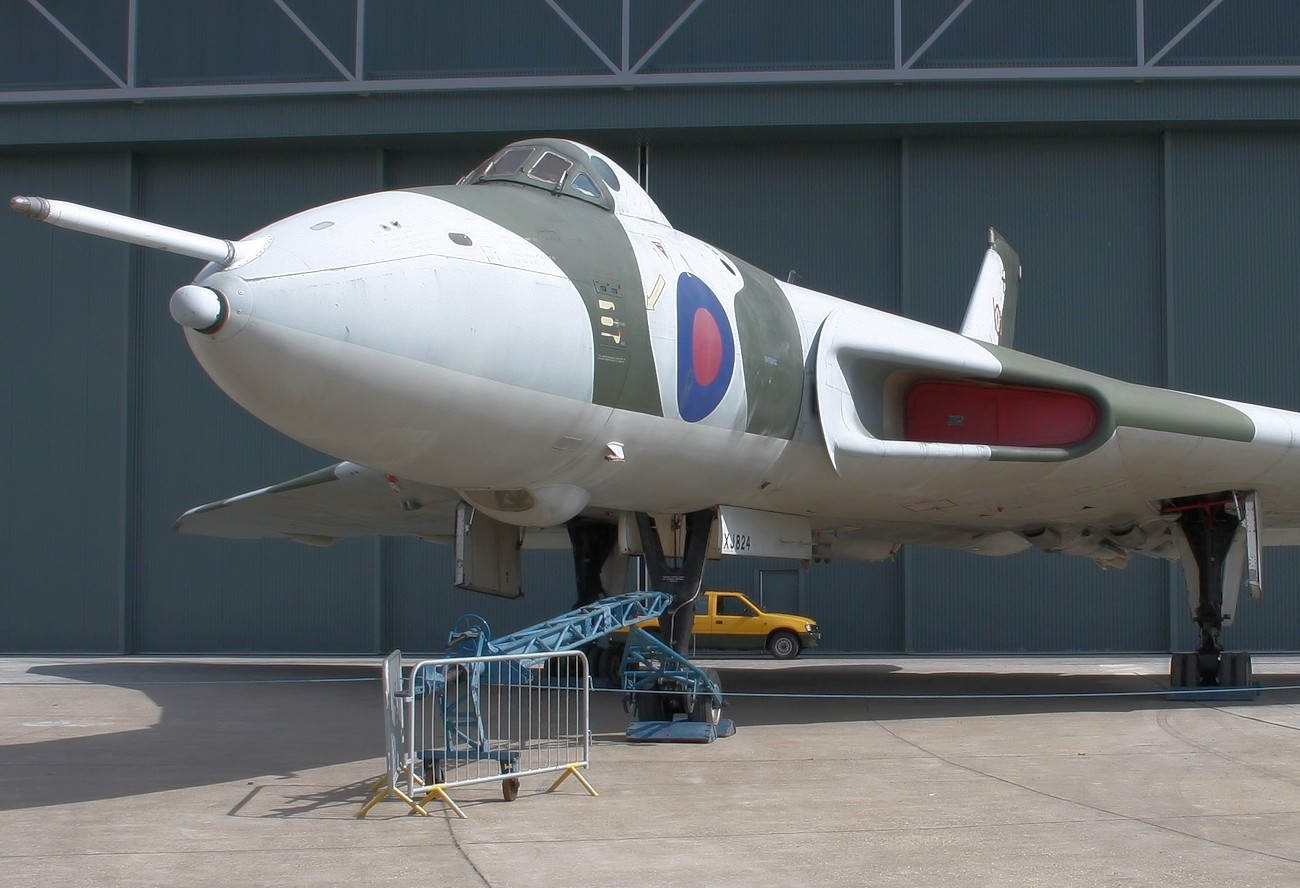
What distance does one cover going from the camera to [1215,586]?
11.7 m

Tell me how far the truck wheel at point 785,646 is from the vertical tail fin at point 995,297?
5328 millimetres

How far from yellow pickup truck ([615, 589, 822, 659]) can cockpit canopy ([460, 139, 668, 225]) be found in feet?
35.1

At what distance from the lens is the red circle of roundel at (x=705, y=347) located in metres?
8.20

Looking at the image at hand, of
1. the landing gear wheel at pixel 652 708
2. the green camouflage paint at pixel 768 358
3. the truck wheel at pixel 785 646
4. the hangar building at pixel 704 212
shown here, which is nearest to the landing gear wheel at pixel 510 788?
the landing gear wheel at pixel 652 708

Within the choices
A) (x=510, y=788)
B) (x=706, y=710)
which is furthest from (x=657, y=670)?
(x=510, y=788)

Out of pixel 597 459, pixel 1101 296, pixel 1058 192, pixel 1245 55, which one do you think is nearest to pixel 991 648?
pixel 1101 296

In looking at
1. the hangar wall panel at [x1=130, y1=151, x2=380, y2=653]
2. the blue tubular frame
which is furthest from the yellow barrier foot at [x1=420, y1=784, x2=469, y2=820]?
the hangar wall panel at [x1=130, y1=151, x2=380, y2=653]

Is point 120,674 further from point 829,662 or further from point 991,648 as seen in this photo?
point 991,648

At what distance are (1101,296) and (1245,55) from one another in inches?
182

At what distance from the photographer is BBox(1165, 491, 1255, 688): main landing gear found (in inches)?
458

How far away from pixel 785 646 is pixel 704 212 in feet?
23.0

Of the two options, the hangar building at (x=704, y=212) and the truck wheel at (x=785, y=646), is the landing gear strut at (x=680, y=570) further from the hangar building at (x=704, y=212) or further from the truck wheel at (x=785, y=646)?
the hangar building at (x=704, y=212)

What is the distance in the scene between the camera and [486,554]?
9.66 meters

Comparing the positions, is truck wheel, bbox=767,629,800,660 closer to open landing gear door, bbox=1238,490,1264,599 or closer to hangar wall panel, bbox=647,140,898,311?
hangar wall panel, bbox=647,140,898,311
